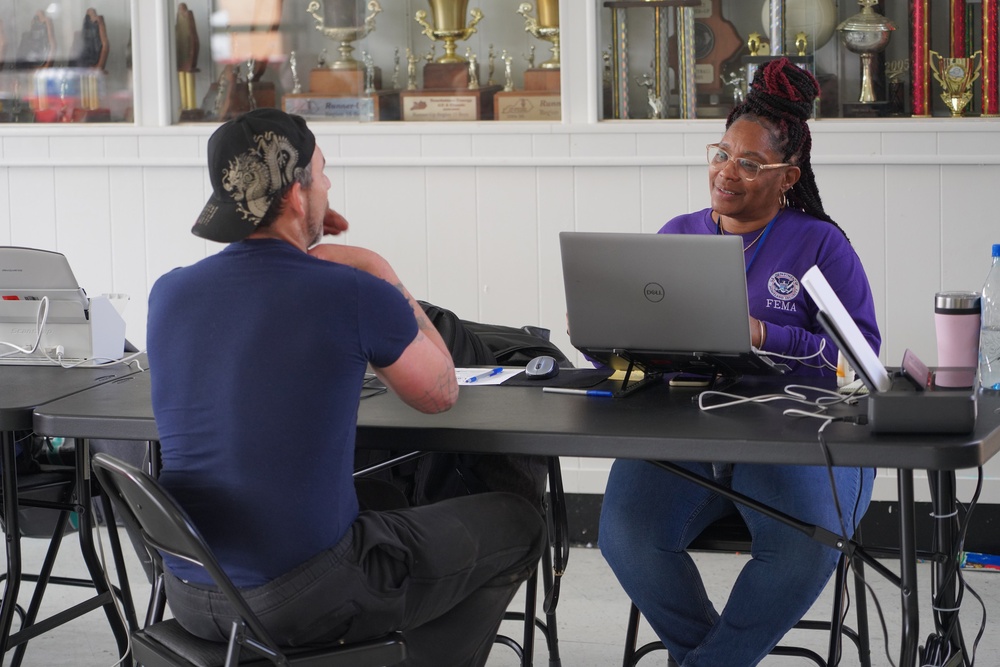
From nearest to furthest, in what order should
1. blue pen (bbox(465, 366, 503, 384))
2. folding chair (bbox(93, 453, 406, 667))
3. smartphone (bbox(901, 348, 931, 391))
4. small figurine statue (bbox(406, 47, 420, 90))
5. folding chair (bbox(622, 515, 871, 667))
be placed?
folding chair (bbox(93, 453, 406, 667))
smartphone (bbox(901, 348, 931, 391))
folding chair (bbox(622, 515, 871, 667))
blue pen (bbox(465, 366, 503, 384))
small figurine statue (bbox(406, 47, 420, 90))

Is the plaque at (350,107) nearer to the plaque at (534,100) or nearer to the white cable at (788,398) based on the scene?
the plaque at (534,100)

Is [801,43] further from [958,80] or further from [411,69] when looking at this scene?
[411,69]

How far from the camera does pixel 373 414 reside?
2.10m

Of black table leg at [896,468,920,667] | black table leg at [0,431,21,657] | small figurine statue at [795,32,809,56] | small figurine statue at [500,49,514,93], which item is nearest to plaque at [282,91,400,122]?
small figurine statue at [500,49,514,93]

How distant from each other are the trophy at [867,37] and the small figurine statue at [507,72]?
3.24ft

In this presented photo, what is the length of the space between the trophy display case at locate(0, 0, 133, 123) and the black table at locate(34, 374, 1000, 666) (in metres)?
1.96

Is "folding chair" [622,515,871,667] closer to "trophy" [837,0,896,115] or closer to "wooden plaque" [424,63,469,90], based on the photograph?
"trophy" [837,0,896,115]

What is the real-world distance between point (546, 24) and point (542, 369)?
5.53ft

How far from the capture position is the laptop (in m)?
2.04

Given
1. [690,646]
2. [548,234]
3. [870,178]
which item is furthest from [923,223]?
[690,646]

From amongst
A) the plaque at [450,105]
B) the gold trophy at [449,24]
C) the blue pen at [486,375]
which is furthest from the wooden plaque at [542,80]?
the blue pen at [486,375]

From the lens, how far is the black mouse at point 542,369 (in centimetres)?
235

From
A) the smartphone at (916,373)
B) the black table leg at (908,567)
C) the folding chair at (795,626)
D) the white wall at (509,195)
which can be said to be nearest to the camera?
the black table leg at (908,567)

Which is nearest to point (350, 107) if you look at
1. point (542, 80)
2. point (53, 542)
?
point (542, 80)
